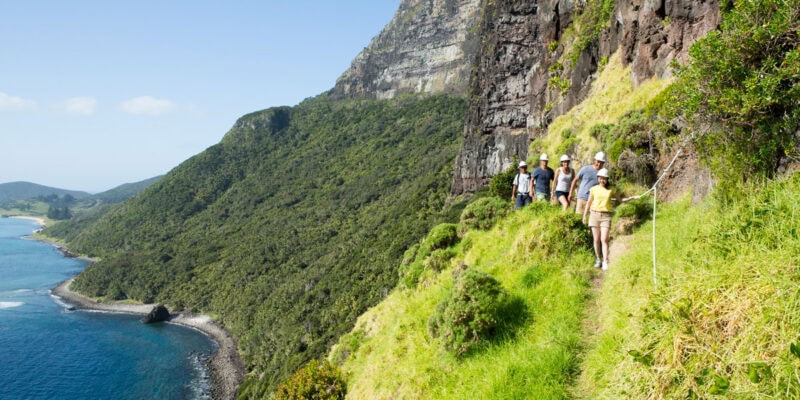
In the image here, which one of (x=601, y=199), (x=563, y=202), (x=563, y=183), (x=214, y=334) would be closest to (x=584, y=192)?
(x=563, y=202)

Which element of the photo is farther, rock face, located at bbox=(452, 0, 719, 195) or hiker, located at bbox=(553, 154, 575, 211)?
rock face, located at bbox=(452, 0, 719, 195)

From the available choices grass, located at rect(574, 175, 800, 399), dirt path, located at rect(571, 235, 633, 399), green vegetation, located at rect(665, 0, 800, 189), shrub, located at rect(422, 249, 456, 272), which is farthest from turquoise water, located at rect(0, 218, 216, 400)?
green vegetation, located at rect(665, 0, 800, 189)

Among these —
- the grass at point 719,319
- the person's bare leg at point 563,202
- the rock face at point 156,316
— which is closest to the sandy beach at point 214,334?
the rock face at point 156,316

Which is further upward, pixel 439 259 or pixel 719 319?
pixel 719 319

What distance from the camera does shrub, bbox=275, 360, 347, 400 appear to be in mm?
10281

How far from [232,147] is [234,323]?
12786 cm

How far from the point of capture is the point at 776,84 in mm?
4934

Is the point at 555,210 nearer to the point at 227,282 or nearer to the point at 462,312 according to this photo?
the point at 462,312

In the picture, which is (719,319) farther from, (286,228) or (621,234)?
(286,228)

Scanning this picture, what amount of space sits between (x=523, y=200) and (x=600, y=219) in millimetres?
4673

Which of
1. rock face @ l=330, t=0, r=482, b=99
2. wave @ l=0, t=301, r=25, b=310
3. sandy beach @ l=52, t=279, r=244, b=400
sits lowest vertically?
sandy beach @ l=52, t=279, r=244, b=400

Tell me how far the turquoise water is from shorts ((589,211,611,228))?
63970mm

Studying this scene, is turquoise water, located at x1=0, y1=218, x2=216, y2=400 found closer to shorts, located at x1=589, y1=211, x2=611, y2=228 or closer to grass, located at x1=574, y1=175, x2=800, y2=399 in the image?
shorts, located at x1=589, y1=211, x2=611, y2=228

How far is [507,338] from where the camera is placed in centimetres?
661
